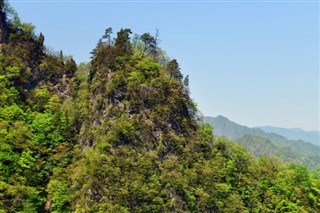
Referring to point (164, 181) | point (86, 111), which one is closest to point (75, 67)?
point (86, 111)

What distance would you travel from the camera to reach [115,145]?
36281 millimetres

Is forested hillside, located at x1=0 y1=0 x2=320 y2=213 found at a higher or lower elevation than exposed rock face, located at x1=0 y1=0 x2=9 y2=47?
lower

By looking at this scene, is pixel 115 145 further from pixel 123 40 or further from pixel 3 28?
pixel 3 28

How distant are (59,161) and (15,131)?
20.1 feet

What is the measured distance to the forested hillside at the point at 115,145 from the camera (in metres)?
34.2

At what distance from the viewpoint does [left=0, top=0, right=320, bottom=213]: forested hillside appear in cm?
3425

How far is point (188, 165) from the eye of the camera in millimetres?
40281

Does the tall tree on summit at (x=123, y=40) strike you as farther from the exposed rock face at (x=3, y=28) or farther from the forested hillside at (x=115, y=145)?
the exposed rock face at (x=3, y=28)

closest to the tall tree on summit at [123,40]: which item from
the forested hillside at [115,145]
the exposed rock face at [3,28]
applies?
the forested hillside at [115,145]

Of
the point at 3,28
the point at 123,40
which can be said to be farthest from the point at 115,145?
the point at 3,28

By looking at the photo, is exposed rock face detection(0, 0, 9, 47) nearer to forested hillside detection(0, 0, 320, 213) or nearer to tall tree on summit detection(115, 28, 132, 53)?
forested hillside detection(0, 0, 320, 213)

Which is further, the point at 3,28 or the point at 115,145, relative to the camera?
the point at 3,28

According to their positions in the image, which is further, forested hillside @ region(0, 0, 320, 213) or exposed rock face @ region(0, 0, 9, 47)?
exposed rock face @ region(0, 0, 9, 47)

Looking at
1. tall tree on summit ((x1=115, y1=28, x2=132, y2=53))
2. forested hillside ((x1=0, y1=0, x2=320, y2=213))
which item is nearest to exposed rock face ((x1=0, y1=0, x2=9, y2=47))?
forested hillside ((x1=0, y1=0, x2=320, y2=213))
